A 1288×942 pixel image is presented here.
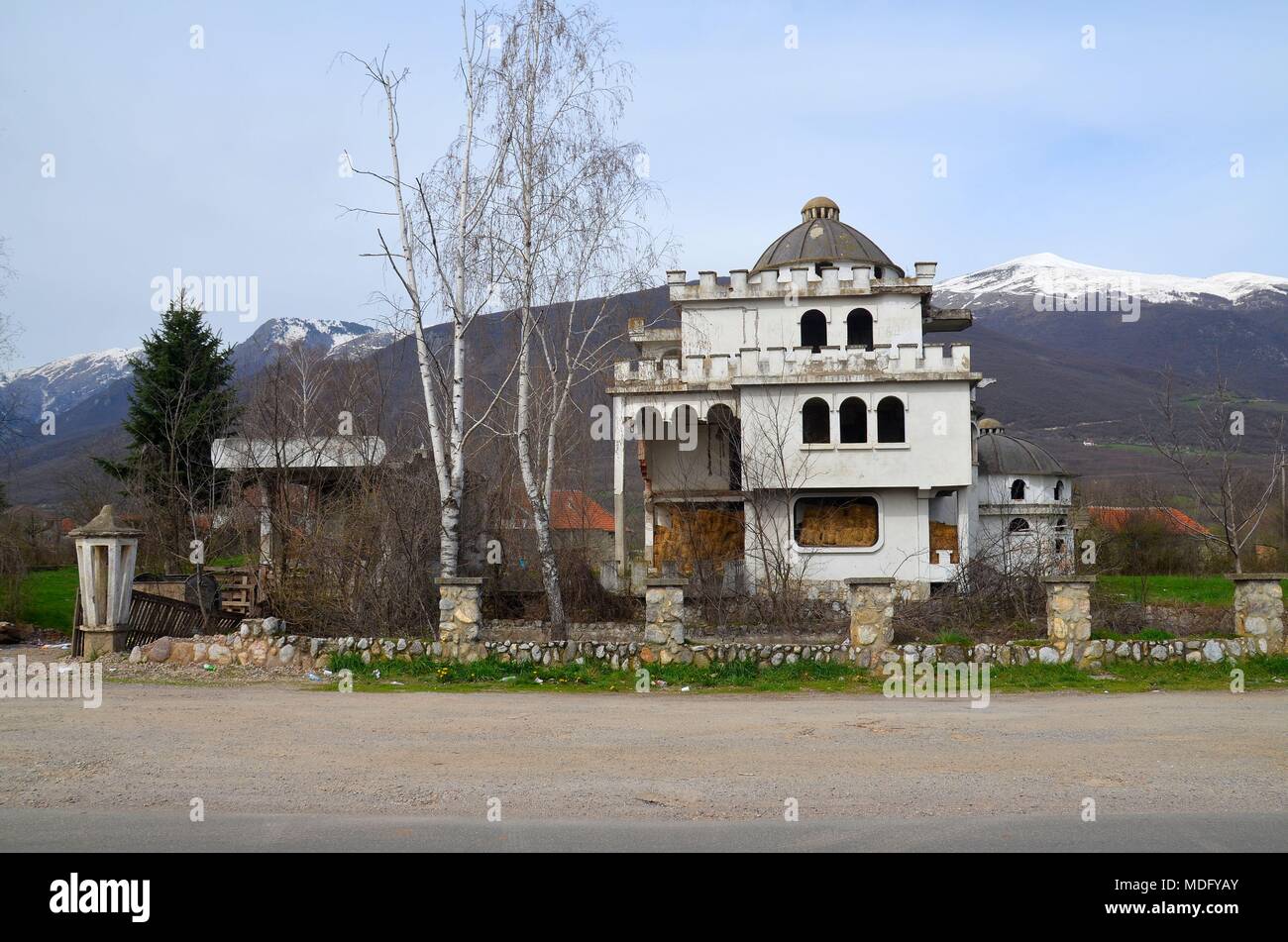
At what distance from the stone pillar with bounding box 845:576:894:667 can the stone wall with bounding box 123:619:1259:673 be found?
3.0 inches

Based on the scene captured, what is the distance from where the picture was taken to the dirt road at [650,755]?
787 centimetres

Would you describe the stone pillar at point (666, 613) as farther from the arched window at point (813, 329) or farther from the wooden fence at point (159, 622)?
the arched window at point (813, 329)

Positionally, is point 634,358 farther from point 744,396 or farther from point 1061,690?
point 1061,690

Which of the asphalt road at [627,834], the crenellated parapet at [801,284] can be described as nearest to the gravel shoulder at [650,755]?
the asphalt road at [627,834]

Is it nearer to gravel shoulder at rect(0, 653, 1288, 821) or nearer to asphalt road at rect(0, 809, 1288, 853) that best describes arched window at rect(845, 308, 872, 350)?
gravel shoulder at rect(0, 653, 1288, 821)

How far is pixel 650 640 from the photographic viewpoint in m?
15.5

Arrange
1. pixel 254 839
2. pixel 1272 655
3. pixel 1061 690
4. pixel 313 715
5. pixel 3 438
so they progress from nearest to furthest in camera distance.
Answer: pixel 254 839 → pixel 313 715 → pixel 1061 690 → pixel 1272 655 → pixel 3 438

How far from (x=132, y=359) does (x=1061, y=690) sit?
29.3 m

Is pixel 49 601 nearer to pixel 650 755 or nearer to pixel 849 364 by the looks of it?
pixel 849 364

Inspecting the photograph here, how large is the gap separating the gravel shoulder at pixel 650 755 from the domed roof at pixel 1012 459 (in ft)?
89.8

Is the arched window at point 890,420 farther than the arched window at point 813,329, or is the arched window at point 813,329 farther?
the arched window at point 813,329

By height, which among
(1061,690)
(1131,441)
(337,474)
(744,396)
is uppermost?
(1131,441)

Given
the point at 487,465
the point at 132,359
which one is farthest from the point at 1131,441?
the point at 132,359
